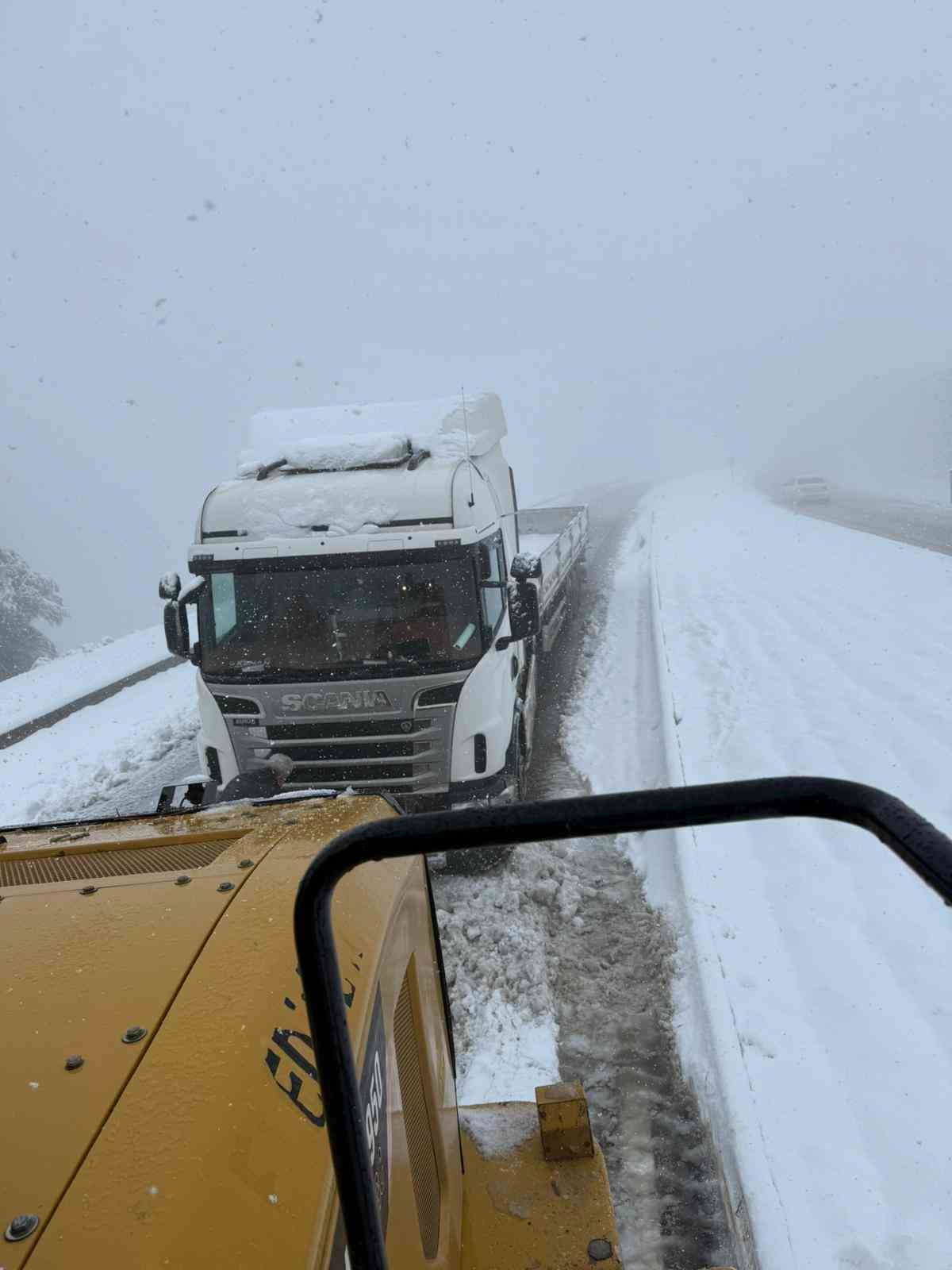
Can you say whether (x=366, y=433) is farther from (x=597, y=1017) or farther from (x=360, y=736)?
(x=597, y=1017)

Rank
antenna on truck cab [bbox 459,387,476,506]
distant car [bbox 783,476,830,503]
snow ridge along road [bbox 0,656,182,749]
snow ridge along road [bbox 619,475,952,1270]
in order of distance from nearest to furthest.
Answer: snow ridge along road [bbox 619,475,952,1270]
antenna on truck cab [bbox 459,387,476,506]
snow ridge along road [bbox 0,656,182,749]
distant car [bbox 783,476,830,503]

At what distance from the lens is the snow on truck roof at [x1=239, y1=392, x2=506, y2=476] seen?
274 inches

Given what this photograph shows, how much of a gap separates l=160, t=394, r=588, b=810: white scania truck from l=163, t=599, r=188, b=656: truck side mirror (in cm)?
2

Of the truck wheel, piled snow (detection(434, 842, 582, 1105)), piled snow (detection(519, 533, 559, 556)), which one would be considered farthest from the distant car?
piled snow (detection(434, 842, 582, 1105))

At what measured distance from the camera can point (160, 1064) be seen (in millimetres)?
1324

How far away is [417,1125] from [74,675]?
15.4 metres

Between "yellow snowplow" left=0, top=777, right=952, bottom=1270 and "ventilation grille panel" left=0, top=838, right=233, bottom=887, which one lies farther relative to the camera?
"ventilation grille panel" left=0, top=838, right=233, bottom=887

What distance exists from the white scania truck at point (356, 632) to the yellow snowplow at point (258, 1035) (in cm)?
345

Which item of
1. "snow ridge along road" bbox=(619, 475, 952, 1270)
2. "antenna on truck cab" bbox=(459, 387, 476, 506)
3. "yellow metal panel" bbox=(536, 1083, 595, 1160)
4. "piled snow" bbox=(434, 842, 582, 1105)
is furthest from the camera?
"antenna on truck cab" bbox=(459, 387, 476, 506)

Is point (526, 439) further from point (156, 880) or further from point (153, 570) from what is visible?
point (156, 880)

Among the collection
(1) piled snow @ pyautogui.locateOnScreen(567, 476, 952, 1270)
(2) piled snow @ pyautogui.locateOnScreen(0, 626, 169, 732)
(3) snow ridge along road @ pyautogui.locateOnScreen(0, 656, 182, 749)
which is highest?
(1) piled snow @ pyautogui.locateOnScreen(567, 476, 952, 1270)

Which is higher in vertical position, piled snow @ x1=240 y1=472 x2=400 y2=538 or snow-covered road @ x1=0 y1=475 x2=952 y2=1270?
piled snow @ x1=240 y1=472 x2=400 y2=538

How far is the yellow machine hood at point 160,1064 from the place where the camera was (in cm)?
107

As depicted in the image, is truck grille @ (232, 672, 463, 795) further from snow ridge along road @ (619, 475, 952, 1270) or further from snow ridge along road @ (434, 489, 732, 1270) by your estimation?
snow ridge along road @ (619, 475, 952, 1270)
